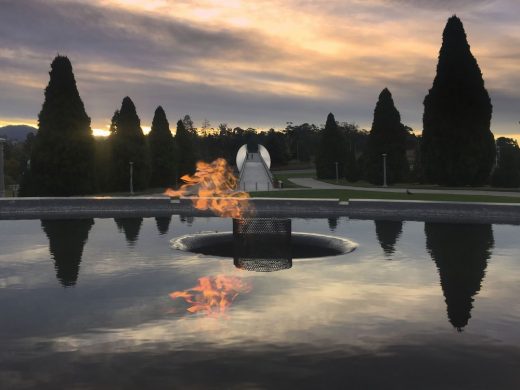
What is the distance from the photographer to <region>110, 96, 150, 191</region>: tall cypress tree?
4778 centimetres

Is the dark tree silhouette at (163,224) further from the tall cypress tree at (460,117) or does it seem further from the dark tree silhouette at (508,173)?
the dark tree silhouette at (508,173)

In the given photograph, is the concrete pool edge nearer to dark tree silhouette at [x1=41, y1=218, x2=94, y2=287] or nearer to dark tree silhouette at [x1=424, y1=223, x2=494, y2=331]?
dark tree silhouette at [x1=424, y1=223, x2=494, y2=331]

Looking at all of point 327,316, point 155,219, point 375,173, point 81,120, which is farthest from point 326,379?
point 375,173

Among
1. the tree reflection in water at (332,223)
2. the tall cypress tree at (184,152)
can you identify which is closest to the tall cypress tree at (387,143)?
the tall cypress tree at (184,152)

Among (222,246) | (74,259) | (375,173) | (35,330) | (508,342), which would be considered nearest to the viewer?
(508,342)

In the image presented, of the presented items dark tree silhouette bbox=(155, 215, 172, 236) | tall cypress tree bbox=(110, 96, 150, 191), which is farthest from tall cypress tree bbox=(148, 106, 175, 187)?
dark tree silhouette bbox=(155, 215, 172, 236)

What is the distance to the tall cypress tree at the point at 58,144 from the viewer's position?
135ft

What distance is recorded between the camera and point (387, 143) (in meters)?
52.5

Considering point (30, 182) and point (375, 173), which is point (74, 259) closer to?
point (30, 182)

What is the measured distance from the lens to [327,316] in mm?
10164

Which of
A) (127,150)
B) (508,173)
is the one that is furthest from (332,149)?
(127,150)

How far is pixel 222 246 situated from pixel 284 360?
41.8 ft

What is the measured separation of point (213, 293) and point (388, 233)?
11994 millimetres

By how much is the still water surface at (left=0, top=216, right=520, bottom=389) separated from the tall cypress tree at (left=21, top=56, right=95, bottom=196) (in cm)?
2502
